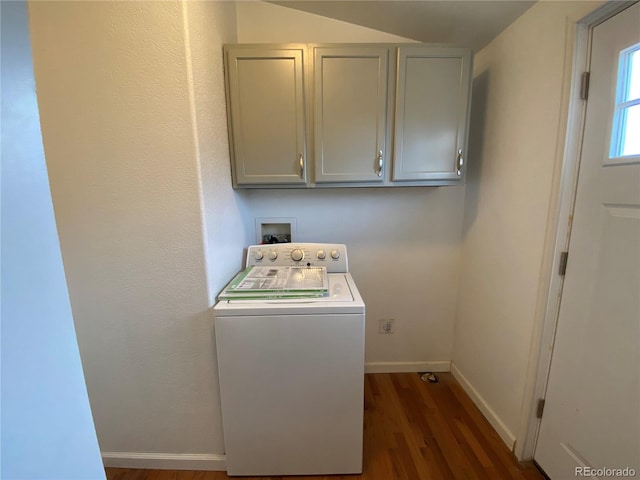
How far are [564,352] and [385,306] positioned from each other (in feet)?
3.34

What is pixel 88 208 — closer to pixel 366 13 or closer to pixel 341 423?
pixel 341 423

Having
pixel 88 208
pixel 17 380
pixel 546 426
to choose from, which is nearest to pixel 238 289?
pixel 88 208

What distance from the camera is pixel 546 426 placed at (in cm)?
128

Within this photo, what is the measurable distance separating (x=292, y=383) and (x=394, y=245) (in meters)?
1.16

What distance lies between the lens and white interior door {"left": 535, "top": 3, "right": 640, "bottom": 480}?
36.2 inches

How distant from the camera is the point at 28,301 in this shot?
43 centimetres

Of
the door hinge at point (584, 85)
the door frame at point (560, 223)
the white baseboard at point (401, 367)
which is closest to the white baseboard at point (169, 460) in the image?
the white baseboard at point (401, 367)

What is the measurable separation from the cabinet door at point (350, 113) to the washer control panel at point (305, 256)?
0.44m

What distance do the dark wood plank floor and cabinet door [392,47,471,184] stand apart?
1.47 metres

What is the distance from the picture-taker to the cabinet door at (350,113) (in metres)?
1.42

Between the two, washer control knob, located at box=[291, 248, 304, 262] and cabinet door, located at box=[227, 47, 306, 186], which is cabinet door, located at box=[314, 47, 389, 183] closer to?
cabinet door, located at box=[227, 47, 306, 186]

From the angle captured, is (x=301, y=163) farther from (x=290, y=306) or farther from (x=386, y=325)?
(x=386, y=325)

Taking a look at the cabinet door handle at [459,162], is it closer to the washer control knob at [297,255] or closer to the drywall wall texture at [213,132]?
the washer control knob at [297,255]

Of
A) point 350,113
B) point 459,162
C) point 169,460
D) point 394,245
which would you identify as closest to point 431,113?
point 459,162
